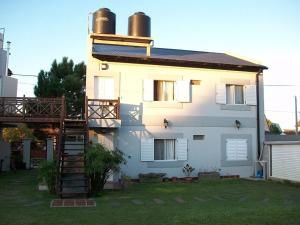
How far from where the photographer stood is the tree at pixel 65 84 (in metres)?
28.9

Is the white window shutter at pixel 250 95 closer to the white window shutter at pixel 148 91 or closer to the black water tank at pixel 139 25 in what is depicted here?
the white window shutter at pixel 148 91

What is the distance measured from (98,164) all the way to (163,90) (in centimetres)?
682

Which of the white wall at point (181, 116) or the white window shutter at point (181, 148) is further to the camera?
the white window shutter at point (181, 148)

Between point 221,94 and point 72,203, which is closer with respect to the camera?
point 72,203

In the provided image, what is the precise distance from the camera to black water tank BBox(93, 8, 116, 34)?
21281mm

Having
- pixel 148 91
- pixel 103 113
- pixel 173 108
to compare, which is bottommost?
pixel 103 113

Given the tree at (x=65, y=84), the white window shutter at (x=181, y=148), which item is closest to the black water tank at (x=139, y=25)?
the white window shutter at (x=181, y=148)

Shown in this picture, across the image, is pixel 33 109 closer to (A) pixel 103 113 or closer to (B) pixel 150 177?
(A) pixel 103 113

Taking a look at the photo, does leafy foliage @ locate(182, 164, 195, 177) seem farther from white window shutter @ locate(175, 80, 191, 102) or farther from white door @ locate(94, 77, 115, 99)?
white door @ locate(94, 77, 115, 99)

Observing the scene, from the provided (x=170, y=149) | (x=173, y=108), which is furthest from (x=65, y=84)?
(x=170, y=149)

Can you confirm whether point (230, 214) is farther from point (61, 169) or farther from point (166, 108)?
point (166, 108)

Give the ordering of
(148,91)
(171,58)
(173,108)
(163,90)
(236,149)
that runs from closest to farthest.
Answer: (148,91) → (173,108) → (171,58) → (163,90) → (236,149)

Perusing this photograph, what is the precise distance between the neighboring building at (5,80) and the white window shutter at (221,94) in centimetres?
1186

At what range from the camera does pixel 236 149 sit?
61.5 ft
